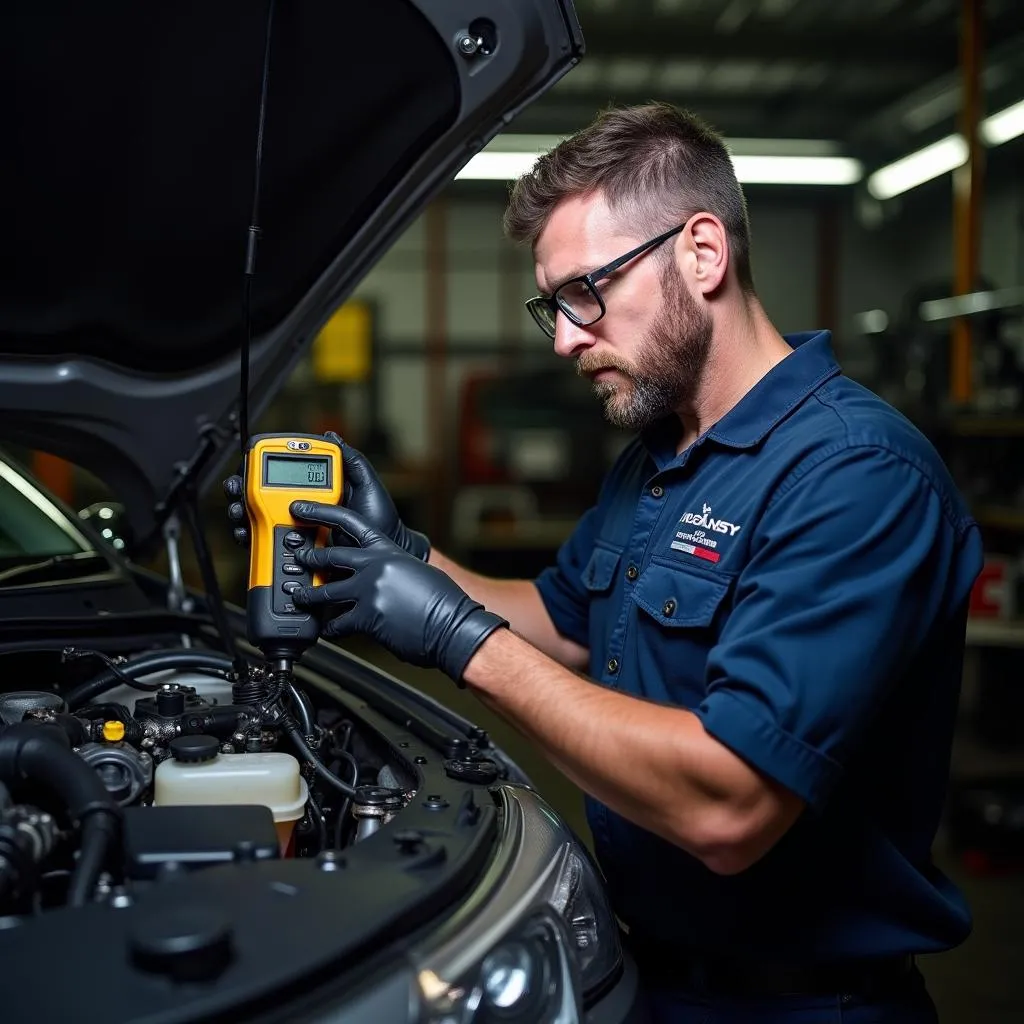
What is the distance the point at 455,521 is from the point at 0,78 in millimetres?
7158

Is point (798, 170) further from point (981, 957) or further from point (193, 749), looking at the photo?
point (193, 749)

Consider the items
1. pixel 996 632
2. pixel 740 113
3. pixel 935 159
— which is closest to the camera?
pixel 996 632

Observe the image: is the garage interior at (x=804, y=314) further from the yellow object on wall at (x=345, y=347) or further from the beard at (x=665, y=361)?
the beard at (x=665, y=361)

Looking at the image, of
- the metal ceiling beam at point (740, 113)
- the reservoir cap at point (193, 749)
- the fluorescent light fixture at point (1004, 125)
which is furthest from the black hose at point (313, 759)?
the metal ceiling beam at point (740, 113)

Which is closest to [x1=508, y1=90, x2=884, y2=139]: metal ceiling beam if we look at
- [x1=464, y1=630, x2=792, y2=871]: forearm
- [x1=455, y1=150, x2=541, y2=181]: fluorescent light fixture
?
[x1=455, y1=150, x2=541, y2=181]: fluorescent light fixture

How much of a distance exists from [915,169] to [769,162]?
1144 mm

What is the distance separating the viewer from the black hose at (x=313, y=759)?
122 cm

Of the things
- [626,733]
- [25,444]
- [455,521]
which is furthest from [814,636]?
[455,521]

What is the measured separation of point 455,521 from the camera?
8.41m

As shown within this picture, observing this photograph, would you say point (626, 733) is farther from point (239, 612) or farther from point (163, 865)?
point (239, 612)

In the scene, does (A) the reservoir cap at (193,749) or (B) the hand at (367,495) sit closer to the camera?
(A) the reservoir cap at (193,749)

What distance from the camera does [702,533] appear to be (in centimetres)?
132

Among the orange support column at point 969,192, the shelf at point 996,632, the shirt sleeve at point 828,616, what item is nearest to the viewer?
the shirt sleeve at point 828,616

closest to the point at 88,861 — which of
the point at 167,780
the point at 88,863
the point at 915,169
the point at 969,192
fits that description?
the point at 88,863
